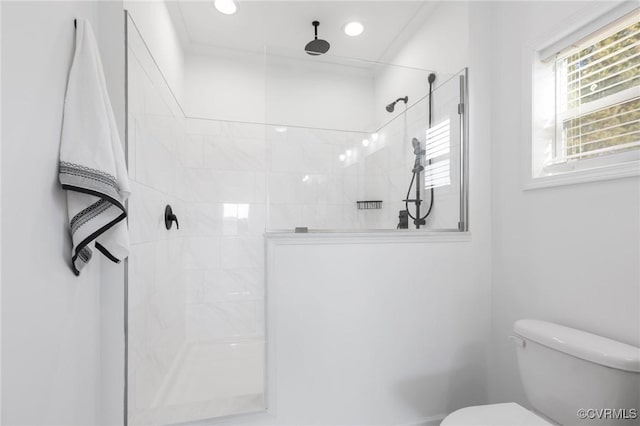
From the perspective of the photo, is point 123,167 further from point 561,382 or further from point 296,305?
point 561,382

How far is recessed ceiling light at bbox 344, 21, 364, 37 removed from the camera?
214 cm

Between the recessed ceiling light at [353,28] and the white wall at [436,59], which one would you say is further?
the recessed ceiling light at [353,28]

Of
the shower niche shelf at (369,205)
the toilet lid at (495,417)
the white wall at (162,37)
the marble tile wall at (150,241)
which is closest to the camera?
the toilet lid at (495,417)

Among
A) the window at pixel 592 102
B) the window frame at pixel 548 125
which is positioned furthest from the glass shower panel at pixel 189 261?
the window at pixel 592 102

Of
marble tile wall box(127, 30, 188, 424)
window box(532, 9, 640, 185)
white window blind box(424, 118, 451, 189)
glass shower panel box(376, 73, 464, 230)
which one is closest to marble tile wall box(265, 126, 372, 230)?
glass shower panel box(376, 73, 464, 230)

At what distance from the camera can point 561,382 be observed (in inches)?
45.5

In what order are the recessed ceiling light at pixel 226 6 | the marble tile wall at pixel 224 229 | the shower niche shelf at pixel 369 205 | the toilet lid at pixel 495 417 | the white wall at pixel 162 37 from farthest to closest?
the marble tile wall at pixel 224 229 < the recessed ceiling light at pixel 226 6 < the shower niche shelf at pixel 369 205 < the white wall at pixel 162 37 < the toilet lid at pixel 495 417

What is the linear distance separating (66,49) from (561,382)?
2064 mm

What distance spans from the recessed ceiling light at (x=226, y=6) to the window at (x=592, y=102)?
5.83 ft

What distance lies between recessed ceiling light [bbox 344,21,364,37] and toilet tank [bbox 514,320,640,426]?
2041mm

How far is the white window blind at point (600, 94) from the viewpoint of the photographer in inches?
46.6

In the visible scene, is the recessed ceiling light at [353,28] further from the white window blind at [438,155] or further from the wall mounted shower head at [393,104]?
the white window blind at [438,155]

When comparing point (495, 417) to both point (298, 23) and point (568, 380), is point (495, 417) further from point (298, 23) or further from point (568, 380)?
point (298, 23)

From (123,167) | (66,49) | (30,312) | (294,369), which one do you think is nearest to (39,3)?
(66,49)
